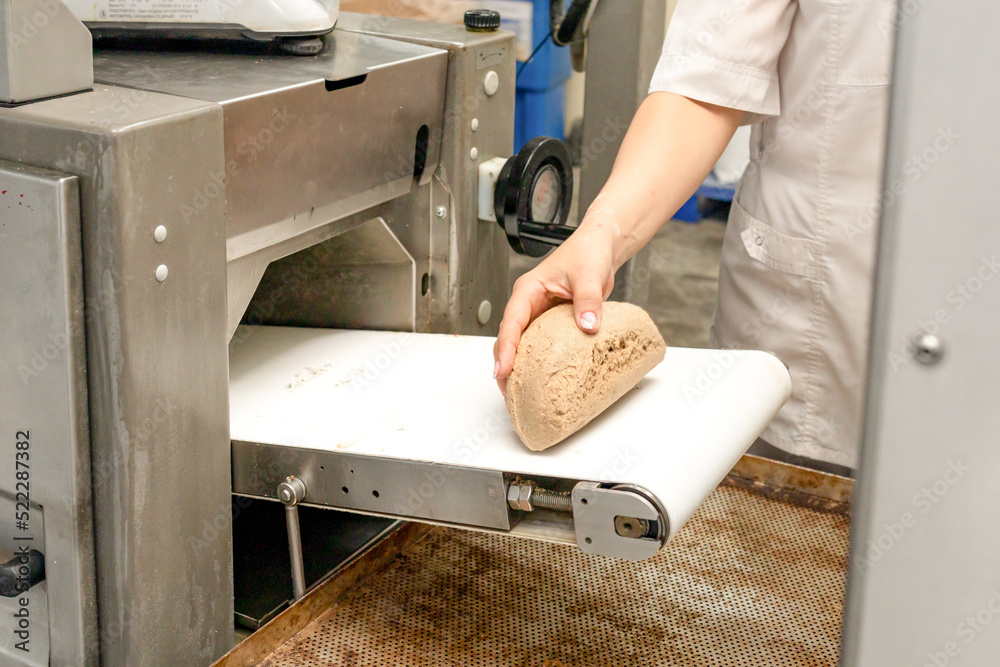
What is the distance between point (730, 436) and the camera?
81 cm

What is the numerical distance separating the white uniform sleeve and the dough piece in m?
0.33

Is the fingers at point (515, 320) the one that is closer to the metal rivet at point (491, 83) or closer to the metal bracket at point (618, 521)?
the metal bracket at point (618, 521)

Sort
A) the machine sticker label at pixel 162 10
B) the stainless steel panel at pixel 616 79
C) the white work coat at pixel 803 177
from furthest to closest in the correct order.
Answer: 1. the stainless steel panel at pixel 616 79
2. the white work coat at pixel 803 177
3. the machine sticker label at pixel 162 10

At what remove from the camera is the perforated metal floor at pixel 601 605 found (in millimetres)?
830

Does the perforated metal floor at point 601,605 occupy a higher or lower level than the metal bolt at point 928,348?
lower

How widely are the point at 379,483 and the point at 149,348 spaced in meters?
0.22

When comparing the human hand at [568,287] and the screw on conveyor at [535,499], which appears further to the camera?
the human hand at [568,287]

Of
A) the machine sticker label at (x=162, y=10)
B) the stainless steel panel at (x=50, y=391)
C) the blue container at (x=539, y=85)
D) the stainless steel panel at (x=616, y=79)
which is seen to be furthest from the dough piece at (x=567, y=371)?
the blue container at (x=539, y=85)

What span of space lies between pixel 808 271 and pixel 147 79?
773 millimetres

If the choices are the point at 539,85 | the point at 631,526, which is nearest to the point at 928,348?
the point at 631,526

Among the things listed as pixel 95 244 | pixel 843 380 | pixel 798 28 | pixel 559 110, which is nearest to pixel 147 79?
pixel 95 244

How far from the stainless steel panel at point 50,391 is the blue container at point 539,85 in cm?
301

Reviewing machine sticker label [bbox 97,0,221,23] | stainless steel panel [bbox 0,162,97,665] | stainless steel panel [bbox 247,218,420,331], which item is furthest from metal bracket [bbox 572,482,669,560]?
machine sticker label [bbox 97,0,221,23]

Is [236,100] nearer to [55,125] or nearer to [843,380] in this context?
[55,125]
